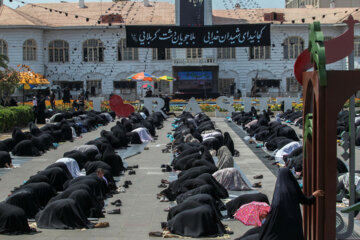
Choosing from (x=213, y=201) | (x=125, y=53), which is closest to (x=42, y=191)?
(x=213, y=201)

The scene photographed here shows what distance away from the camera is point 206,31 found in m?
37.9

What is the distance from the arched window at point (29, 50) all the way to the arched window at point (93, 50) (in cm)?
435

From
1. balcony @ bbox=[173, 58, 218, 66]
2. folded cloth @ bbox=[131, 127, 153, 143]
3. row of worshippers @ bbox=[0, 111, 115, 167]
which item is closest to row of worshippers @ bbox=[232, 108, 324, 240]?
folded cloth @ bbox=[131, 127, 153, 143]

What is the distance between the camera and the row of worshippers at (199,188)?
11797mm

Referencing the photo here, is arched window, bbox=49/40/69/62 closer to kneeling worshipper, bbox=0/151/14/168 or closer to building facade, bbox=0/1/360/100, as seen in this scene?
building facade, bbox=0/1/360/100

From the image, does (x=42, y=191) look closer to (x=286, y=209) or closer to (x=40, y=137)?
(x=286, y=209)

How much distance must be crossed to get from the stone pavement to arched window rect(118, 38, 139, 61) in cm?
3030

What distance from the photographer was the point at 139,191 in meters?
16.4

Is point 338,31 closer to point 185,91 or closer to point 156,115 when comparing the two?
point 185,91

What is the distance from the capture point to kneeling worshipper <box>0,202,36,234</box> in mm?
11969

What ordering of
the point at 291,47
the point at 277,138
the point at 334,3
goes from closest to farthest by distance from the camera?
the point at 277,138 < the point at 291,47 < the point at 334,3

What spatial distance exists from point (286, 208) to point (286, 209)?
16mm

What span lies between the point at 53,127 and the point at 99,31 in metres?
30.0

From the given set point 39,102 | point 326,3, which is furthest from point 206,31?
point 326,3
